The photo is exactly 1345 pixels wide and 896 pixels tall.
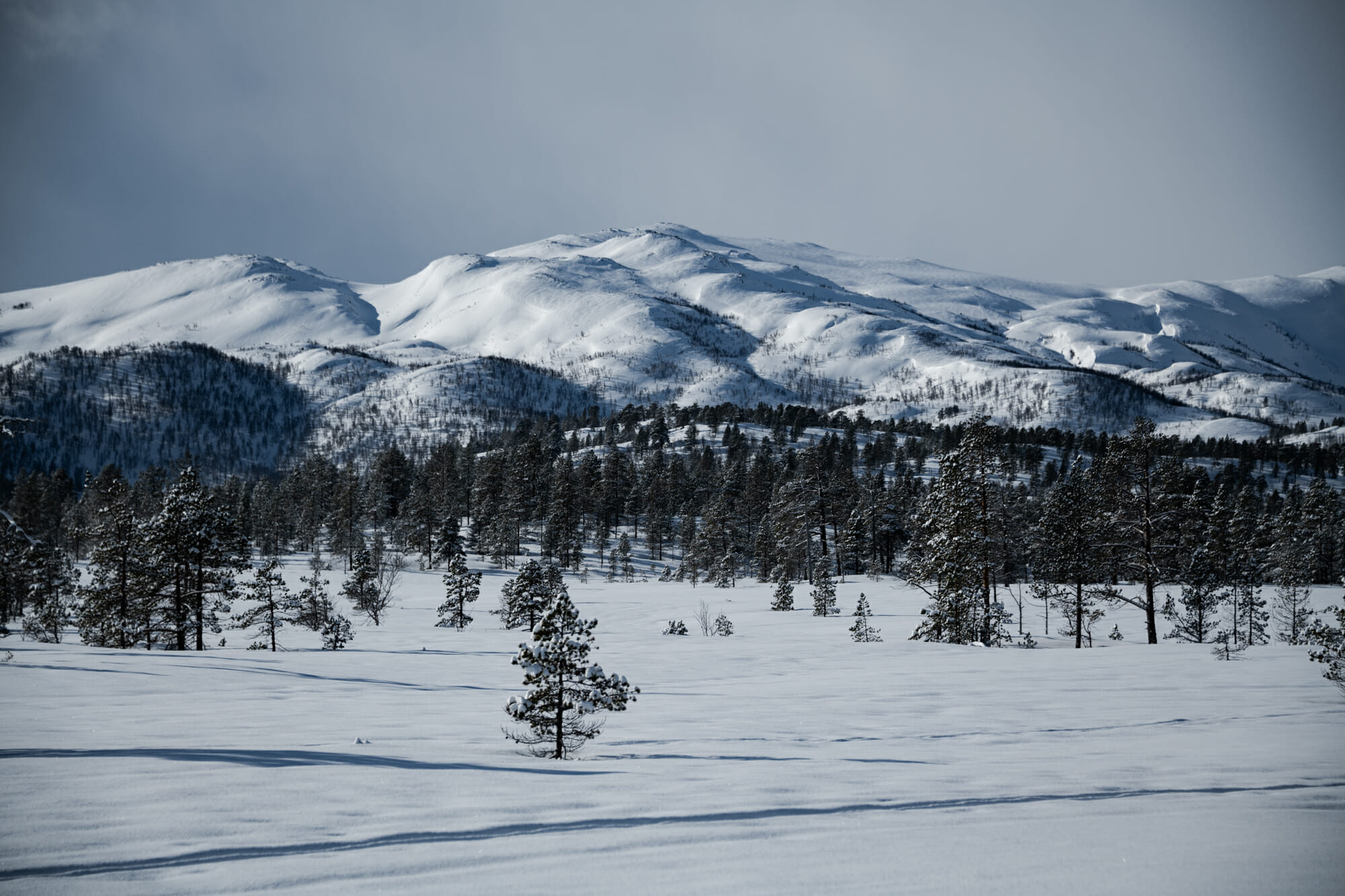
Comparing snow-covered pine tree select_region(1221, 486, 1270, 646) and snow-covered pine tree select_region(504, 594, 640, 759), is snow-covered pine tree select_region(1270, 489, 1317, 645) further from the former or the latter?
snow-covered pine tree select_region(504, 594, 640, 759)

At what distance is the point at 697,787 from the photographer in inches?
274

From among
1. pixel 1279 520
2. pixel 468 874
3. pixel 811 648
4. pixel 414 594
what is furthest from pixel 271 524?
pixel 1279 520

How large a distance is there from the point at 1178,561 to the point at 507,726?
33.0m

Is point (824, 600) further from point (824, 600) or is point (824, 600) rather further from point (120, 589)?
point (120, 589)

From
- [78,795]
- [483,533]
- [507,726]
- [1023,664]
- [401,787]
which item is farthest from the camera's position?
[483,533]

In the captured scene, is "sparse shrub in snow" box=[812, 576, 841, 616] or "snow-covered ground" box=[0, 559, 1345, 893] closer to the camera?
"snow-covered ground" box=[0, 559, 1345, 893]

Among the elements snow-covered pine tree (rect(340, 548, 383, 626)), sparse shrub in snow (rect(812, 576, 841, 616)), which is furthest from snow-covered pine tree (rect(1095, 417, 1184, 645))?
snow-covered pine tree (rect(340, 548, 383, 626))

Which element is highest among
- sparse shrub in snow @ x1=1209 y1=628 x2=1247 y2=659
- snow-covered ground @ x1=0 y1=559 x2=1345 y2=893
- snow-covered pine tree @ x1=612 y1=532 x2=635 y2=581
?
snow-covered ground @ x1=0 y1=559 x2=1345 y2=893

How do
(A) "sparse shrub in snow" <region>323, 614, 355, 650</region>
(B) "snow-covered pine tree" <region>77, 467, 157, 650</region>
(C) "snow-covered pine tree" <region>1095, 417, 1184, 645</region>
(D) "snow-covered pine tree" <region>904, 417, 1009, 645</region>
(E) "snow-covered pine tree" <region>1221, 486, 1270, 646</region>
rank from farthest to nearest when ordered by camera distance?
(E) "snow-covered pine tree" <region>1221, 486, 1270, 646</region> < (A) "sparse shrub in snow" <region>323, 614, 355, 650</region> < (B) "snow-covered pine tree" <region>77, 467, 157, 650</region> < (D) "snow-covered pine tree" <region>904, 417, 1009, 645</region> < (C) "snow-covered pine tree" <region>1095, 417, 1184, 645</region>

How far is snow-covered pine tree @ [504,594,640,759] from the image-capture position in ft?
27.9

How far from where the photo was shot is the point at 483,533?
7681 cm

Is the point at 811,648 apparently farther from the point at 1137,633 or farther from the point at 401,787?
the point at 401,787

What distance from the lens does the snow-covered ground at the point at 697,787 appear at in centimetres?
461

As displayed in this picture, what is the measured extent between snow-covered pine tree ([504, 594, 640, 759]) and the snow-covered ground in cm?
59
